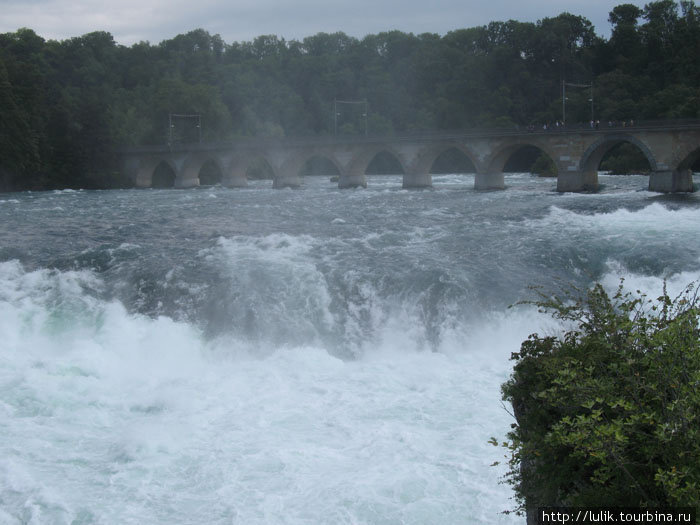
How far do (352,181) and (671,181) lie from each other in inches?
1087

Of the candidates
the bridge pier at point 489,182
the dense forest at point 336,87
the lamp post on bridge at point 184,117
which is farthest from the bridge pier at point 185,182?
the bridge pier at point 489,182

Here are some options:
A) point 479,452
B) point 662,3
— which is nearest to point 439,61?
point 662,3

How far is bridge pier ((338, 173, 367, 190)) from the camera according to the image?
215 ft

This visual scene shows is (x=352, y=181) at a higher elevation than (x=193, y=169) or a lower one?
lower

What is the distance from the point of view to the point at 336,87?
392 ft

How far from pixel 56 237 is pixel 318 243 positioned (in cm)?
1090

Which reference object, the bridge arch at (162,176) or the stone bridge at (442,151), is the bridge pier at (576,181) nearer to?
the stone bridge at (442,151)

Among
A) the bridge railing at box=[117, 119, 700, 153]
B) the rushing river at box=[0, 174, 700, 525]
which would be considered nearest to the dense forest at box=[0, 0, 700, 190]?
the bridge railing at box=[117, 119, 700, 153]

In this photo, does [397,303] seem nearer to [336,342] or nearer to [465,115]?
[336,342]

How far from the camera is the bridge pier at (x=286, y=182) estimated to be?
69562mm

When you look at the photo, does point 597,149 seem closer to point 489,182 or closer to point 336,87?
point 489,182

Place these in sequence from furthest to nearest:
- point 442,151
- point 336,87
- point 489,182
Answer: point 336,87 → point 442,151 → point 489,182

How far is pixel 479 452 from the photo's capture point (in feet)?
38.5

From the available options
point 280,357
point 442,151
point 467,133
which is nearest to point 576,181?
point 467,133
